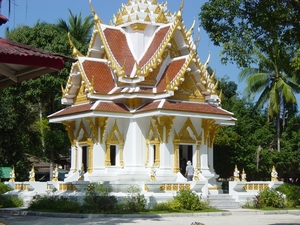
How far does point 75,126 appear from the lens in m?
27.3

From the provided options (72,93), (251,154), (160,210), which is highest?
(72,93)

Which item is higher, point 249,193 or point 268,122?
point 268,122

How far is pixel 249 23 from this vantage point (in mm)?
14258

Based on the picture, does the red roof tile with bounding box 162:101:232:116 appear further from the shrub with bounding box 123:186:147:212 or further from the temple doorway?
the shrub with bounding box 123:186:147:212

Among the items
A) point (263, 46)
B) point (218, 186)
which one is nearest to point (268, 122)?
point (218, 186)

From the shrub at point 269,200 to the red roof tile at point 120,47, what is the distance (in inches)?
286

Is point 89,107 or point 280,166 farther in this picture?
point 280,166

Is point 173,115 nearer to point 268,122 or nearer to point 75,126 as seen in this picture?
point 75,126

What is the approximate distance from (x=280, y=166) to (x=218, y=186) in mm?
11149

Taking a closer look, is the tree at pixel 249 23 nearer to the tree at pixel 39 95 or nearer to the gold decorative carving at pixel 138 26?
the gold decorative carving at pixel 138 26

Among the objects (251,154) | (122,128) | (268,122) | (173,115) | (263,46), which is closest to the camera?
(263,46)

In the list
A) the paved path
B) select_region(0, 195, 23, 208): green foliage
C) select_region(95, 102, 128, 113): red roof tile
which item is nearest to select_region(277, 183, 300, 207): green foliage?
the paved path

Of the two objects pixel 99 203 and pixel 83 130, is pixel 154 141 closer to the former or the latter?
pixel 83 130

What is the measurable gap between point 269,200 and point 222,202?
1749 millimetres
